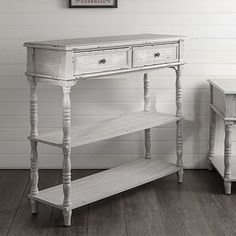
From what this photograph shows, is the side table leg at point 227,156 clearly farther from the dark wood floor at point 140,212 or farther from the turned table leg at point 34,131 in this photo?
the turned table leg at point 34,131

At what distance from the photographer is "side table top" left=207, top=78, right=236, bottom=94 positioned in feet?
15.5

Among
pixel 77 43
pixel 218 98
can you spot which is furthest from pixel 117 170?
pixel 77 43

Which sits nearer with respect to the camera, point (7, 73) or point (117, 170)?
point (117, 170)

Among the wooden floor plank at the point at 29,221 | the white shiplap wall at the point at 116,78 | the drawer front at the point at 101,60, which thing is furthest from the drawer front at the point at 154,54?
the wooden floor plank at the point at 29,221

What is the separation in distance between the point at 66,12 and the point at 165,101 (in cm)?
Result: 119

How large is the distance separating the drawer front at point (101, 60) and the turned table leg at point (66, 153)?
0.60 ft

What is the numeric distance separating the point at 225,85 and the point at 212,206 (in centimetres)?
104

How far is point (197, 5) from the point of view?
5.41m

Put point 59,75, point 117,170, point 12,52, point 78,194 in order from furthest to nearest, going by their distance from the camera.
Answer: point 12,52 < point 117,170 < point 78,194 < point 59,75

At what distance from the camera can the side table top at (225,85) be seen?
15.5 feet

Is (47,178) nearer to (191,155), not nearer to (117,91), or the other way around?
(117,91)

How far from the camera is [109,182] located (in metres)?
4.73

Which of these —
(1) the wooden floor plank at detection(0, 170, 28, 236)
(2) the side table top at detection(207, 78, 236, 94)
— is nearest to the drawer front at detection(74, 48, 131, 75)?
(2) the side table top at detection(207, 78, 236, 94)

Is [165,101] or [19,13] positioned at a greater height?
[19,13]
